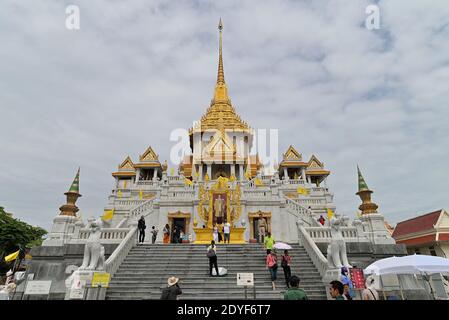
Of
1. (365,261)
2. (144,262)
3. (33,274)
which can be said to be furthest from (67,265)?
(365,261)

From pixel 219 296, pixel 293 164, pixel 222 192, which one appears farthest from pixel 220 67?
pixel 219 296

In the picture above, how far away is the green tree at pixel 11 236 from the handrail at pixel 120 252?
26481 mm

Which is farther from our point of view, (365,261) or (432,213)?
(432,213)

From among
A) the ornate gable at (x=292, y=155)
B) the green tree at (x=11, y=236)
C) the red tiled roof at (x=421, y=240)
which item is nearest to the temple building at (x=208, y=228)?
the ornate gable at (x=292, y=155)

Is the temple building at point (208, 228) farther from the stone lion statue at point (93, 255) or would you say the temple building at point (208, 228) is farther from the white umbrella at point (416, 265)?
the white umbrella at point (416, 265)

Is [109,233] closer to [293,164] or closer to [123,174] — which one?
[123,174]

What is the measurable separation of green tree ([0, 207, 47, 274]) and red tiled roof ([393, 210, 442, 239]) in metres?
41.5

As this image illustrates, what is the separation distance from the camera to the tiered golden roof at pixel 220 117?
36562 mm

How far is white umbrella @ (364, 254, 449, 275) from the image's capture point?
7.63m

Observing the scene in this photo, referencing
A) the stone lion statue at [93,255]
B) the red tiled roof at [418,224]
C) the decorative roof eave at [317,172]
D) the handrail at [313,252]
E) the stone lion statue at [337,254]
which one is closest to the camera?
the stone lion statue at [337,254]

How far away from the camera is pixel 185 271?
1099 cm

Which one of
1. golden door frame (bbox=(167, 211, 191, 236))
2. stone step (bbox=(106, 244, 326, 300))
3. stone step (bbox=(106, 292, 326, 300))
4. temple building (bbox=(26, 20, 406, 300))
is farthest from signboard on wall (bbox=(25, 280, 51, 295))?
golden door frame (bbox=(167, 211, 191, 236))
